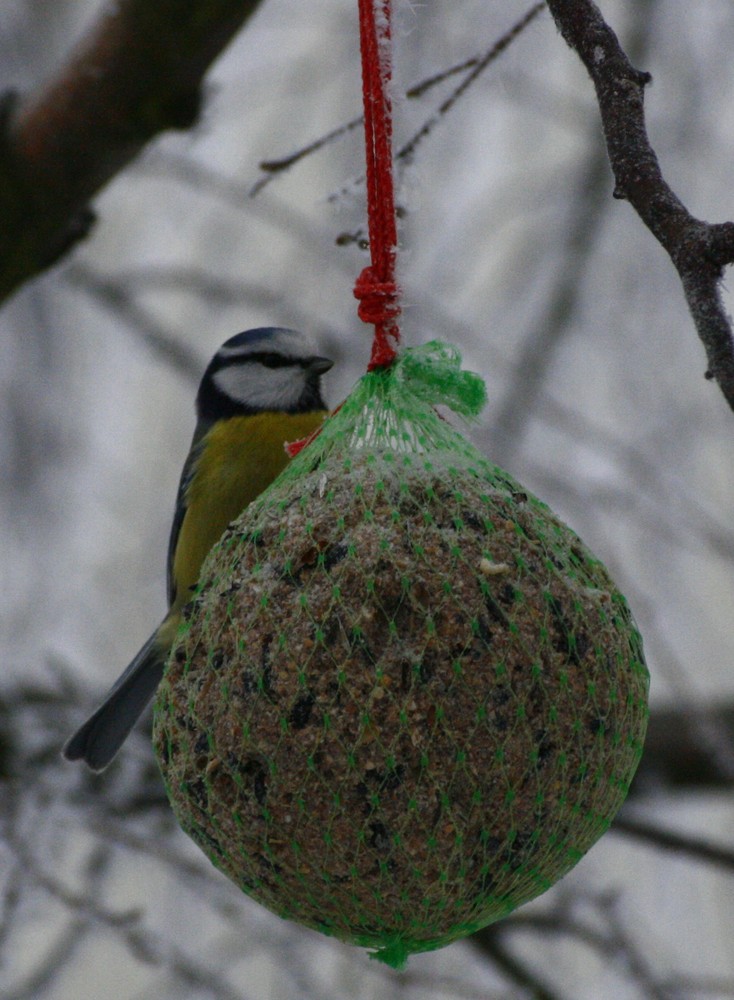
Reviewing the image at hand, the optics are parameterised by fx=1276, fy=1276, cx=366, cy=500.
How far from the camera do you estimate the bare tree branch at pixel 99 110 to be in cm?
299

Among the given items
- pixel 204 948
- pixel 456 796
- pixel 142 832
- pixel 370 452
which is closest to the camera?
pixel 456 796

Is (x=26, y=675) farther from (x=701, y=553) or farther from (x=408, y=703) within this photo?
(x=408, y=703)

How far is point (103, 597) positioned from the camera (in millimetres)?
5527

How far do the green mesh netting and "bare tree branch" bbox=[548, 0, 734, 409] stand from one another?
648 millimetres

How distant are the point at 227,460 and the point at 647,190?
1.84m

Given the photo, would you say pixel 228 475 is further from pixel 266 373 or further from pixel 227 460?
pixel 266 373

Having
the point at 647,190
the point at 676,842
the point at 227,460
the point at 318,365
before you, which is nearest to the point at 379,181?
the point at 647,190

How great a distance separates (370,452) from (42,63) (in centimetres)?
455

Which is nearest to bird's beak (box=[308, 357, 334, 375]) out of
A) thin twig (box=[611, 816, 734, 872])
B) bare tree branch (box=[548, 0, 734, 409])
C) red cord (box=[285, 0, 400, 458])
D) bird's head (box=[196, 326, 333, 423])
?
bird's head (box=[196, 326, 333, 423])

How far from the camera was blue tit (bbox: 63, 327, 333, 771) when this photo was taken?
2877mm

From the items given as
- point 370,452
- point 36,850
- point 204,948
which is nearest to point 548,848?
point 370,452

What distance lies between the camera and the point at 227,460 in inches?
120

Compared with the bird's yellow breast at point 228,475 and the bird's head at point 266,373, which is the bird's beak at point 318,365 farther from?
the bird's yellow breast at point 228,475

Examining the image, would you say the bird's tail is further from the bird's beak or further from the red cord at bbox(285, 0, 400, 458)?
the red cord at bbox(285, 0, 400, 458)
